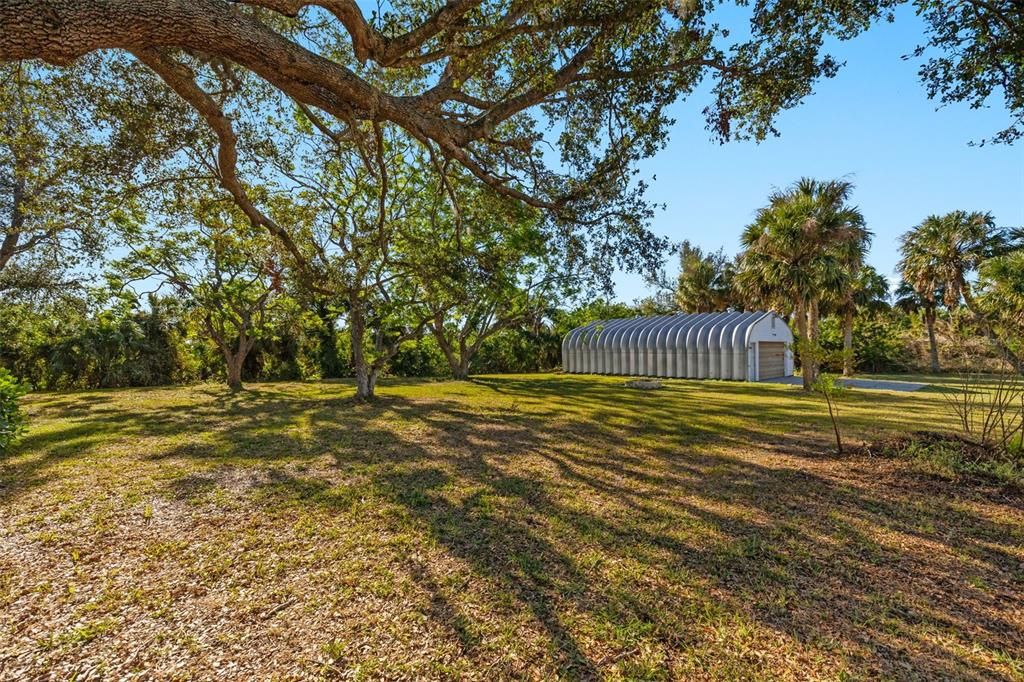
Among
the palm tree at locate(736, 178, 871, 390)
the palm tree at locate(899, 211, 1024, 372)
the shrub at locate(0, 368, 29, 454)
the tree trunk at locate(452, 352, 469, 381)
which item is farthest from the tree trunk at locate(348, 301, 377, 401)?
the palm tree at locate(899, 211, 1024, 372)

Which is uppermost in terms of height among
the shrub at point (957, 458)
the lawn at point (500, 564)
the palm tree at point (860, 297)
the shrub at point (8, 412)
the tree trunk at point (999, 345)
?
the palm tree at point (860, 297)

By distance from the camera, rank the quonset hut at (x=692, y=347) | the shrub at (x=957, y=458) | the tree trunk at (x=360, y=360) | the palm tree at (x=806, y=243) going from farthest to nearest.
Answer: the quonset hut at (x=692, y=347) < the palm tree at (x=806, y=243) < the tree trunk at (x=360, y=360) < the shrub at (x=957, y=458)

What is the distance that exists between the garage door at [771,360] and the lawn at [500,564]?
15.5 m

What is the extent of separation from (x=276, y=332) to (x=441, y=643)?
69.0 ft

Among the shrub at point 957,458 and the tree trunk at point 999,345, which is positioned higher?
the tree trunk at point 999,345

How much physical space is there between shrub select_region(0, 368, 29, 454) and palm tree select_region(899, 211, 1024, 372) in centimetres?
3420

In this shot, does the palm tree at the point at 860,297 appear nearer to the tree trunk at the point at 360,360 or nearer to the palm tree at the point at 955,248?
the palm tree at the point at 955,248

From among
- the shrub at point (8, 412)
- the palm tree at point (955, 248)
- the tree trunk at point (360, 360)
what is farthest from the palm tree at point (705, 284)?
the shrub at point (8, 412)

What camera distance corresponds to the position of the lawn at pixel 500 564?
92.4 inches

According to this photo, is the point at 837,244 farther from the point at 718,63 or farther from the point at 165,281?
the point at 165,281

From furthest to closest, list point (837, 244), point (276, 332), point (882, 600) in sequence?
point (276, 332), point (837, 244), point (882, 600)

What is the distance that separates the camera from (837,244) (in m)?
16.7

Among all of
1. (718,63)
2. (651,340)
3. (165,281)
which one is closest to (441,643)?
(718,63)

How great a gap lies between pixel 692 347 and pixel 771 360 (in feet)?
13.1
